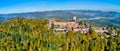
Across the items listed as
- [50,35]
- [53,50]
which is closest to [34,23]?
[50,35]

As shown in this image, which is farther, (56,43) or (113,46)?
(56,43)

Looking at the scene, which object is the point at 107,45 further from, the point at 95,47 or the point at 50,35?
the point at 50,35

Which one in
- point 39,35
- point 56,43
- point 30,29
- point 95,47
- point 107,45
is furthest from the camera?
point 30,29

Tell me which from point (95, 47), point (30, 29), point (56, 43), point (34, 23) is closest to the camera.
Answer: point (95, 47)

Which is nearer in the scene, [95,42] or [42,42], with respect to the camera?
[95,42]

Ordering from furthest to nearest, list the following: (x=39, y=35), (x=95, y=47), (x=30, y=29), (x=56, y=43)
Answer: (x=30, y=29), (x=39, y=35), (x=56, y=43), (x=95, y=47)

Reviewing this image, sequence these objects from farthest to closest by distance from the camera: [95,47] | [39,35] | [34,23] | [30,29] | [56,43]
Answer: [34,23]
[30,29]
[39,35]
[56,43]
[95,47]

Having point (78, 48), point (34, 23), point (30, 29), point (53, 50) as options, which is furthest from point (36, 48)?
point (34, 23)

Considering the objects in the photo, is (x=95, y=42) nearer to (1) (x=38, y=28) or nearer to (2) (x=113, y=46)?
(2) (x=113, y=46)
